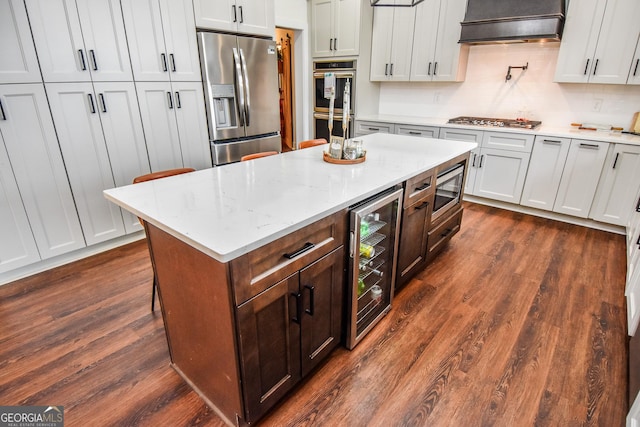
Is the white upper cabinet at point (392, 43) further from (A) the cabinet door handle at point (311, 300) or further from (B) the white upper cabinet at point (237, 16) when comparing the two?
(A) the cabinet door handle at point (311, 300)

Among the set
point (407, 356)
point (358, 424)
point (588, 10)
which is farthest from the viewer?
point (588, 10)

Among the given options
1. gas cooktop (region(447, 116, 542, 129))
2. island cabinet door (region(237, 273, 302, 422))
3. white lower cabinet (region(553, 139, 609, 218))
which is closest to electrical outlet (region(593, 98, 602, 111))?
gas cooktop (region(447, 116, 542, 129))

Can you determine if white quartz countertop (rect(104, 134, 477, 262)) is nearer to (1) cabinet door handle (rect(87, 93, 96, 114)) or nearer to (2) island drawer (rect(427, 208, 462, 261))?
(2) island drawer (rect(427, 208, 462, 261))

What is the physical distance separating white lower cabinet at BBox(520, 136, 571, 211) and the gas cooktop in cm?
30

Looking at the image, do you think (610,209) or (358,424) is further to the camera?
(610,209)

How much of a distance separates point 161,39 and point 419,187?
2.38 metres

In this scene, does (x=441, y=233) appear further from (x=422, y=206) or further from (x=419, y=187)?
(x=419, y=187)

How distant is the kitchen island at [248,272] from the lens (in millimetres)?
1118

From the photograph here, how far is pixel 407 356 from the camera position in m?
1.79

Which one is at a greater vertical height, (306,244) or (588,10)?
(588,10)

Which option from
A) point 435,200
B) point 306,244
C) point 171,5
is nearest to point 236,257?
point 306,244

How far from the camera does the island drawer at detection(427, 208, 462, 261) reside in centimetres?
248

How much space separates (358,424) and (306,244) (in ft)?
2.66

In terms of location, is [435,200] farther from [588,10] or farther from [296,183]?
[588,10]
